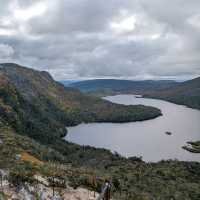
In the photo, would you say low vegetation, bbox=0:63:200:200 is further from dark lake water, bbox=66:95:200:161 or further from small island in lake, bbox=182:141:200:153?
small island in lake, bbox=182:141:200:153

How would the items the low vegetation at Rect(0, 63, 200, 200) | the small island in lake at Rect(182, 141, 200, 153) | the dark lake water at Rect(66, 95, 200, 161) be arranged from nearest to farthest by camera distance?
1. the low vegetation at Rect(0, 63, 200, 200)
2. the dark lake water at Rect(66, 95, 200, 161)
3. the small island in lake at Rect(182, 141, 200, 153)

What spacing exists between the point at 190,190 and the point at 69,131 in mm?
138861

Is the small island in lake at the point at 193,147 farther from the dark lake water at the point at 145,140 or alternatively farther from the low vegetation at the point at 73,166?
the low vegetation at the point at 73,166

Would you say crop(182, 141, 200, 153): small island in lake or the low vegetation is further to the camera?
crop(182, 141, 200, 153): small island in lake

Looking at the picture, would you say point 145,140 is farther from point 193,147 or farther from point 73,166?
point 73,166

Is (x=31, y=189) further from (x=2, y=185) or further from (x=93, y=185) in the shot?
(x=93, y=185)

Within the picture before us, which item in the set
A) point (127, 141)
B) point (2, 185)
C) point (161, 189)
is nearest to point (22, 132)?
point (127, 141)

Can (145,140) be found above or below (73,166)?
below

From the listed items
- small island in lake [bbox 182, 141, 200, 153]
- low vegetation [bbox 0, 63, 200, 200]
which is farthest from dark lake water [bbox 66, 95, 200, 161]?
low vegetation [bbox 0, 63, 200, 200]

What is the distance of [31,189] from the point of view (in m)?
28.3

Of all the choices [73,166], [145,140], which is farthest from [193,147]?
[73,166]

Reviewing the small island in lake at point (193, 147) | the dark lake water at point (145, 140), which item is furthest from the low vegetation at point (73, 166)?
the small island in lake at point (193, 147)

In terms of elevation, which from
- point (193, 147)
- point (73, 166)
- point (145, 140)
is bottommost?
point (193, 147)

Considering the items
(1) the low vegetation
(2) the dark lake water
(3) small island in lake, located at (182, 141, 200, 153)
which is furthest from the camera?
(3) small island in lake, located at (182, 141, 200, 153)
